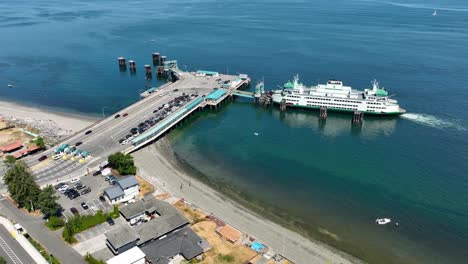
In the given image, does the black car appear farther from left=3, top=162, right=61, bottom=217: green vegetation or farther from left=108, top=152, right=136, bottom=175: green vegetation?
left=108, top=152, right=136, bottom=175: green vegetation

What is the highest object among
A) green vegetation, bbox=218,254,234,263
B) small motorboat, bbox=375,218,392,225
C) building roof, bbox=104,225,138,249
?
building roof, bbox=104,225,138,249

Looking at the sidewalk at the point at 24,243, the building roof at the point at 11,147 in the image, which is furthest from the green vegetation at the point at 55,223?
the building roof at the point at 11,147

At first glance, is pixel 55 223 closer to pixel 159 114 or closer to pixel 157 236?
pixel 157 236

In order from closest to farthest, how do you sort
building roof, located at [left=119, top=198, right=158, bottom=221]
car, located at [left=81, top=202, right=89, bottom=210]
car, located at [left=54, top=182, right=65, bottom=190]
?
building roof, located at [left=119, top=198, right=158, bottom=221], car, located at [left=81, top=202, right=89, bottom=210], car, located at [left=54, top=182, right=65, bottom=190]

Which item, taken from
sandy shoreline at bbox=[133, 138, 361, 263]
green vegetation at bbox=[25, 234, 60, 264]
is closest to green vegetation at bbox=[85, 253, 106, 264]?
green vegetation at bbox=[25, 234, 60, 264]

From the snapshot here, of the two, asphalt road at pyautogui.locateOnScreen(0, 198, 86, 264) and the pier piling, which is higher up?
the pier piling

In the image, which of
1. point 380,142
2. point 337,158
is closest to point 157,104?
point 337,158
